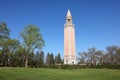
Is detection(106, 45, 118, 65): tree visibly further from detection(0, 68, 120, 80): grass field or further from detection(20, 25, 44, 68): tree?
detection(0, 68, 120, 80): grass field

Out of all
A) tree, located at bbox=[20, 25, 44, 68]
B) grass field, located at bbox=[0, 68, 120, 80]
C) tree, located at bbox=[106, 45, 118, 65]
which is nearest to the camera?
grass field, located at bbox=[0, 68, 120, 80]

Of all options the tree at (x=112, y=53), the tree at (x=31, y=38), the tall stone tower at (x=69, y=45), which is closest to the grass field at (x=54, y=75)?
the tree at (x=31, y=38)

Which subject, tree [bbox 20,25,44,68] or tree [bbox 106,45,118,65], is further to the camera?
tree [bbox 106,45,118,65]

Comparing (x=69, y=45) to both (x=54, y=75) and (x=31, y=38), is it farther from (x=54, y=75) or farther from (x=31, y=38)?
(x=54, y=75)

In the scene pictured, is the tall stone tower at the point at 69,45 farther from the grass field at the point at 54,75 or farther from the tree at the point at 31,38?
the grass field at the point at 54,75

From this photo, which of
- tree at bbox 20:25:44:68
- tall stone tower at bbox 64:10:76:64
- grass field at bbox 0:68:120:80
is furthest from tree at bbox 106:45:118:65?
grass field at bbox 0:68:120:80

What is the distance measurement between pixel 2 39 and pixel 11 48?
34.6ft

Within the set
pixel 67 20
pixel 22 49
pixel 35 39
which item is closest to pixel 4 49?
pixel 22 49

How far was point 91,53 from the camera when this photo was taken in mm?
90875

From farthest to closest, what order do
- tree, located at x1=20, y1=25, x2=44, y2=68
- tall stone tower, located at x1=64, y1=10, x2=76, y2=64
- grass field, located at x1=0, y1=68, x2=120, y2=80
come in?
tall stone tower, located at x1=64, y1=10, x2=76, y2=64, tree, located at x1=20, y1=25, x2=44, y2=68, grass field, located at x1=0, y1=68, x2=120, y2=80

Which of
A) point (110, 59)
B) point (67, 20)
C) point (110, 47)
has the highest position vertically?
point (67, 20)

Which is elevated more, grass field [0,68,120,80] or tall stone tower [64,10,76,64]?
tall stone tower [64,10,76,64]

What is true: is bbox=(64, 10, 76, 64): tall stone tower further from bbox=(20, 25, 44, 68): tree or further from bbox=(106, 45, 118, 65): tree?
bbox=(20, 25, 44, 68): tree

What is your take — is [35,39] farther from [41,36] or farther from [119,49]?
[119,49]
